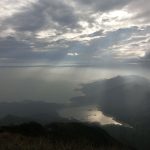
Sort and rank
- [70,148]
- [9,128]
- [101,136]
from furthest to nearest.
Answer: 1. [101,136]
2. [9,128]
3. [70,148]

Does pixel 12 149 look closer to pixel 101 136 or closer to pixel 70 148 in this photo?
pixel 70 148

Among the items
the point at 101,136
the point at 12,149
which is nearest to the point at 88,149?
the point at 12,149

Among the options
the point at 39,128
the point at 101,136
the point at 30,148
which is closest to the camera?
the point at 30,148

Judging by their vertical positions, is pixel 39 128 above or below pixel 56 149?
below

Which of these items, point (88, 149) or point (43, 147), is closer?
point (43, 147)

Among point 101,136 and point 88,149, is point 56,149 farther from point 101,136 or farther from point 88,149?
point 101,136

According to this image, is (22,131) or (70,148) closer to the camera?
(70,148)

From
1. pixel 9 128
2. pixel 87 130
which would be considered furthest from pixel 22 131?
pixel 87 130

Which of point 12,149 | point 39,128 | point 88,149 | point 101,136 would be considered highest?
point 12,149

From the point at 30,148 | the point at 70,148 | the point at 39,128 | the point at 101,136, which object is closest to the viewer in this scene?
the point at 30,148
